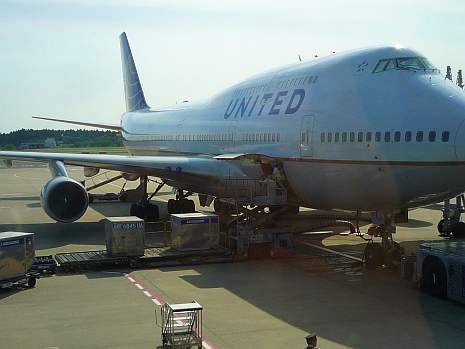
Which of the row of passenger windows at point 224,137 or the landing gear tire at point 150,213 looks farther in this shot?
the landing gear tire at point 150,213

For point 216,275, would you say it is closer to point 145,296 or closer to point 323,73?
point 145,296

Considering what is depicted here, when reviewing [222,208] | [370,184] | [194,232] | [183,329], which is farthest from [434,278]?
[222,208]

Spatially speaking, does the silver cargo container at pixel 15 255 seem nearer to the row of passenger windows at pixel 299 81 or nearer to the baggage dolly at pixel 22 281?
the baggage dolly at pixel 22 281

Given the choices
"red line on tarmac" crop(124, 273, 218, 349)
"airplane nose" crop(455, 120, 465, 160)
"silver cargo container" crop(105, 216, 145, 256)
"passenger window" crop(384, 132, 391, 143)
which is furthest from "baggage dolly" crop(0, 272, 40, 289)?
"airplane nose" crop(455, 120, 465, 160)

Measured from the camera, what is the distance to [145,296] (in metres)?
13.4

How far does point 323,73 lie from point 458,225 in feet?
25.6

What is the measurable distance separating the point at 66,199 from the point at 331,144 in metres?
9.06

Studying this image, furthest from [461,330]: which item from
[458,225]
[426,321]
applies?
[458,225]

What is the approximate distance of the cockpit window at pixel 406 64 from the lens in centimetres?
1507

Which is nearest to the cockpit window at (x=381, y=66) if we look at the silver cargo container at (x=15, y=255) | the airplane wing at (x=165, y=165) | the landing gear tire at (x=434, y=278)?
the landing gear tire at (x=434, y=278)

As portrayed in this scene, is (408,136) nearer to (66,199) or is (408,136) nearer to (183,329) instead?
(183,329)

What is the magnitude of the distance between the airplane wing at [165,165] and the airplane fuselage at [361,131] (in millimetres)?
978

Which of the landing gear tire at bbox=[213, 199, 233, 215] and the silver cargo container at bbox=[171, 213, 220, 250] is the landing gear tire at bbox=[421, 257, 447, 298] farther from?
the landing gear tire at bbox=[213, 199, 233, 215]

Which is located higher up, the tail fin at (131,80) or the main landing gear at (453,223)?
the tail fin at (131,80)
